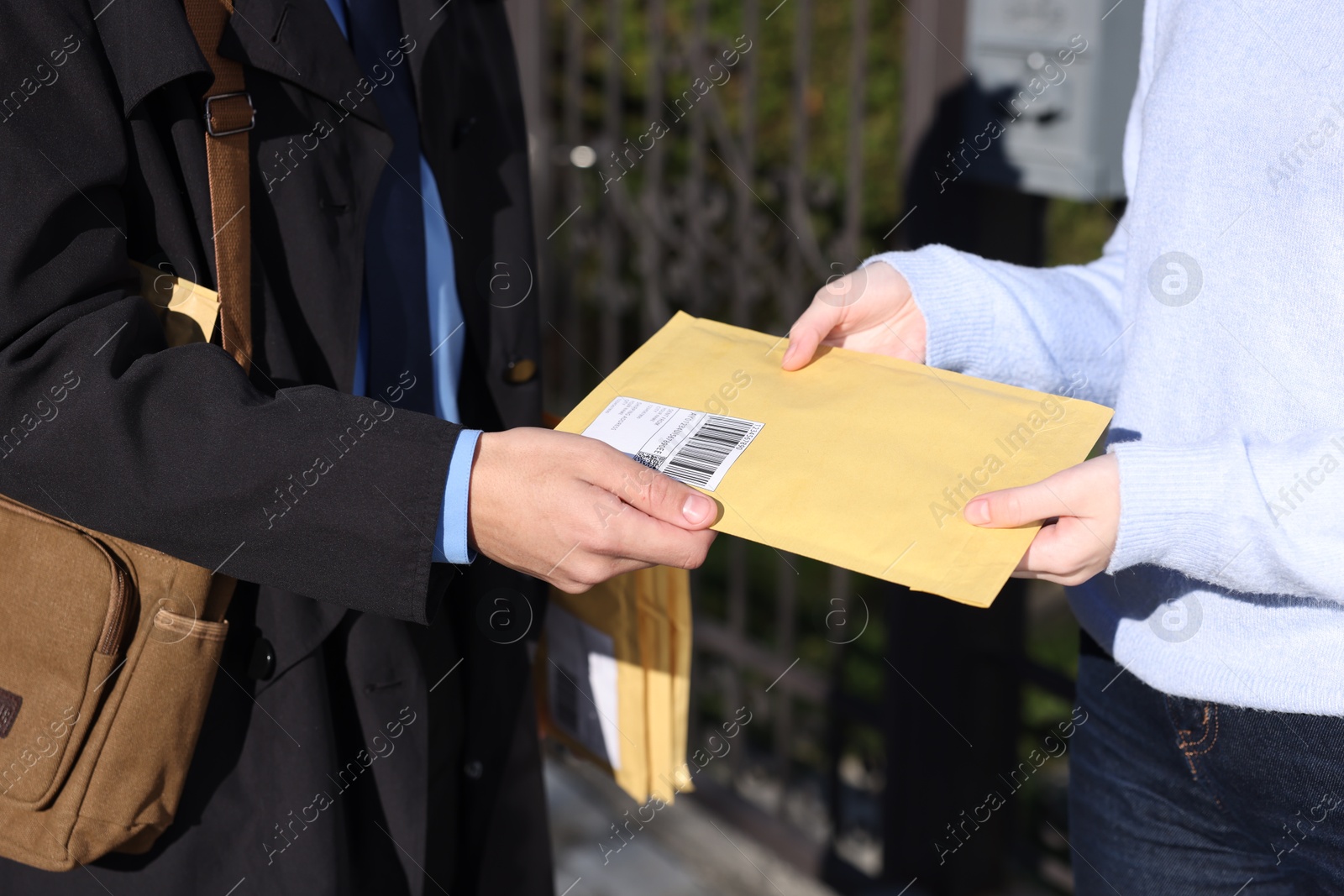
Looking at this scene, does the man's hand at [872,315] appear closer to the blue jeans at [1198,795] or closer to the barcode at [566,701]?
the blue jeans at [1198,795]

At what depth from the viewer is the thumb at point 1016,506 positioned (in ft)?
3.36

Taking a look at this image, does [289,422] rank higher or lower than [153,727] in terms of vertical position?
higher

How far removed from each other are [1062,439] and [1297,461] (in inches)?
8.1

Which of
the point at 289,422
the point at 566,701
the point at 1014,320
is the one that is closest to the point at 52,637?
the point at 289,422

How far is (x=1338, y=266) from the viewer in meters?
1.08

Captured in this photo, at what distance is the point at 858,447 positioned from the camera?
1.14 metres

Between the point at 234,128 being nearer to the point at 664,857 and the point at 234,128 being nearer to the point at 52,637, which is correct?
the point at 52,637

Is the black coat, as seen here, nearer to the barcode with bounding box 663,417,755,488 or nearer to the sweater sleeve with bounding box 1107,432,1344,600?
the barcode with bounding box 663,417,755,488

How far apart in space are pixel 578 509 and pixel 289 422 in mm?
294

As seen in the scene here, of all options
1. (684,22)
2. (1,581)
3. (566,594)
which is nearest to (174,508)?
(1,581)

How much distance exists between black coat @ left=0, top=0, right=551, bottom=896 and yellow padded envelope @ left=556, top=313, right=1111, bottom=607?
10.6 inches

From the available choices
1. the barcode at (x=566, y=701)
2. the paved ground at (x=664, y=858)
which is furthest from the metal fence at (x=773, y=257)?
the barcode at (x=566, y=701)

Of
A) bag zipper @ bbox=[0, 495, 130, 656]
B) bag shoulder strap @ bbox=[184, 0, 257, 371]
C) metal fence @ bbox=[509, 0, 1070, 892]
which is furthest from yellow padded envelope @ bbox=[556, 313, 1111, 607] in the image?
metal fence @ bbox=[509, 0, 1070, 892]

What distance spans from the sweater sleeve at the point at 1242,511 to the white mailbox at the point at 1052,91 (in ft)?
3.94
